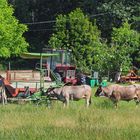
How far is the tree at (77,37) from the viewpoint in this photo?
5381 centimetres

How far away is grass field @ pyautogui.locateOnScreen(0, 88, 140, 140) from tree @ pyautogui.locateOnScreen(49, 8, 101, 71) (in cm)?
3353

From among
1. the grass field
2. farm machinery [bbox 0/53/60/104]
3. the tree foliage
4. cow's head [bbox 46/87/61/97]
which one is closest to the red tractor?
the tree foliage

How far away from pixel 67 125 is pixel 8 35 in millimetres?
36068

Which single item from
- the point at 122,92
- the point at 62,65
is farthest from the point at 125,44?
the point at 122,92

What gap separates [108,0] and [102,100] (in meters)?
39.3

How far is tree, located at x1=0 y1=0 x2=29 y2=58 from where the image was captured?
2004 inches

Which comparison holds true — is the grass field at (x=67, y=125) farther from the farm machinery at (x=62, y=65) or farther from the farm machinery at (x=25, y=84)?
the farm machinery at (x=62, y=65)

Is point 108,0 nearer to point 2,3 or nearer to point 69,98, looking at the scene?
point 2,3

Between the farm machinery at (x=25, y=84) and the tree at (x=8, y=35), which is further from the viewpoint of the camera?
the tree at (x=8, y=35)

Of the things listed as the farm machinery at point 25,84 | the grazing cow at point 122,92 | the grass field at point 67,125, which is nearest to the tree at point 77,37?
the farm machinery at point 25,84

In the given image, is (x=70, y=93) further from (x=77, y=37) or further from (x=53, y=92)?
(x=77, y=37)

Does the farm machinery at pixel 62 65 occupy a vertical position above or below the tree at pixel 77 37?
below

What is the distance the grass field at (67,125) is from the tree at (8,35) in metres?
30.9

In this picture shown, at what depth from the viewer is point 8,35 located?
50.7m
